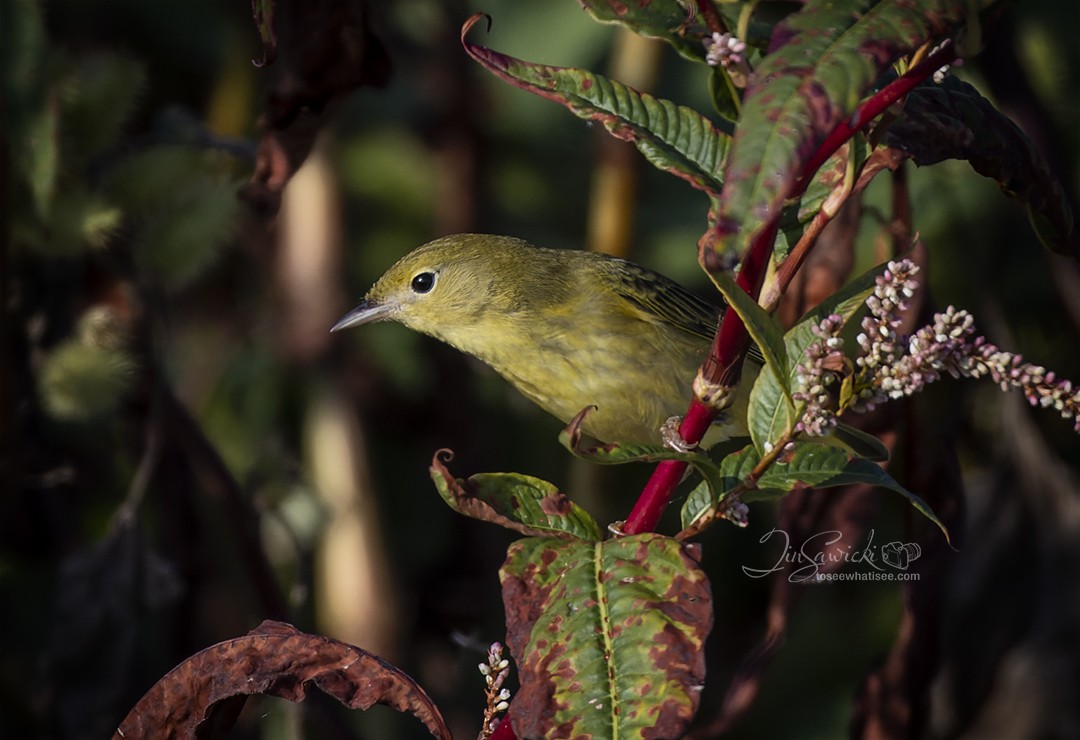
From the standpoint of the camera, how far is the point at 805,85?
3.05 ft

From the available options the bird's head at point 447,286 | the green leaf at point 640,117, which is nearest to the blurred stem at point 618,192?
the bird's head at point 447,286

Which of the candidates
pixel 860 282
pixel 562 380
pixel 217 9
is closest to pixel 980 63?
pixel 562 380

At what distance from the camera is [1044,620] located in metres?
2.63

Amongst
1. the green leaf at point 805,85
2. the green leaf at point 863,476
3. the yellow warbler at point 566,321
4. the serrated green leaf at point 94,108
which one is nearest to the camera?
the green leaf at point 805,85

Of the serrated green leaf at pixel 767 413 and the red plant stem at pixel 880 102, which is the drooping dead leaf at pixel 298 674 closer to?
the serrated green leaf at pixel 767 413

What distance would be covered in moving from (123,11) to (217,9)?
274 mm

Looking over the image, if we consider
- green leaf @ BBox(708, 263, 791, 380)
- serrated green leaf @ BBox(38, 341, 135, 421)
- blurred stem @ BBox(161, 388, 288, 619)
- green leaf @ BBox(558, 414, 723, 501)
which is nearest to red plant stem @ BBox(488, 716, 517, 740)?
green leaf @ BBox(558, 414, 723, 501)

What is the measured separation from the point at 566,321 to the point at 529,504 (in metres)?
1.32

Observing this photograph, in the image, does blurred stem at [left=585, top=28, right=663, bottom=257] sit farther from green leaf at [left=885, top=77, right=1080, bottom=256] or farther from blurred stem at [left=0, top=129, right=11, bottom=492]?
green leaf at [left=885, top=77, right=1080, bottom=256]

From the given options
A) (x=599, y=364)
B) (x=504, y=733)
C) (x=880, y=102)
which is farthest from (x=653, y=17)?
(x=599, y=364)

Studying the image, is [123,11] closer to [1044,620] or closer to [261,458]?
[261,458]

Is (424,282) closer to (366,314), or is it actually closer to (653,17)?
(366,314)

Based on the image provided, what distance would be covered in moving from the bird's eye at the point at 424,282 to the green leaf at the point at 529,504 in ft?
4.67

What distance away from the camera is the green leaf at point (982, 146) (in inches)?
48.6
